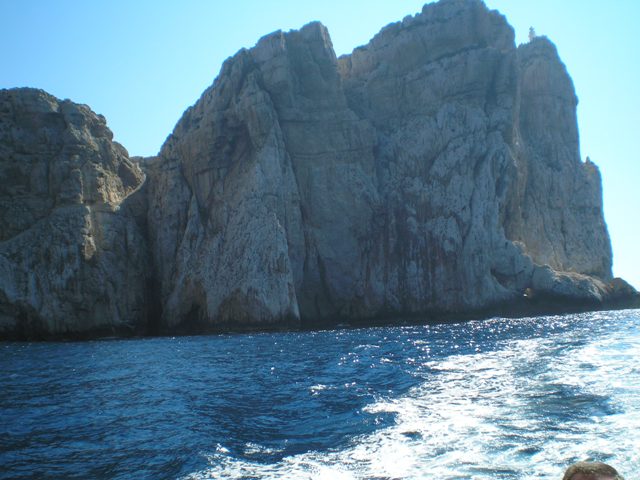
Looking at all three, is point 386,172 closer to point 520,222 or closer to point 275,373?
point 520,222

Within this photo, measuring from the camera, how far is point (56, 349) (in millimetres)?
37438

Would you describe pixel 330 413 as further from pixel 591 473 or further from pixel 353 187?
pixel 353 187

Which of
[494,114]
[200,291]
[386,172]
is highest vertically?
[494,114]

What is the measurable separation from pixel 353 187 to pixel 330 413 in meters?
43.7

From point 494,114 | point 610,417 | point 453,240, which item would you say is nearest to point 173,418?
point 610,417

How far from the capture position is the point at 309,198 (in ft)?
194

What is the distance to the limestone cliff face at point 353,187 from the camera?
53.4 meters

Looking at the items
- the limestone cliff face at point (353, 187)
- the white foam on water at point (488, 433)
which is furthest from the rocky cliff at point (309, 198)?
the white foam on water at point (488, 433)

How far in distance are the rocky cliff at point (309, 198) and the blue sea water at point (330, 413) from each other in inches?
836

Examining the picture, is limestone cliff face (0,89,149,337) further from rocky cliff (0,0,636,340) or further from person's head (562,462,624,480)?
person's head (562,462,624,480)

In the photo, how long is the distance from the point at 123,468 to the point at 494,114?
56.4m

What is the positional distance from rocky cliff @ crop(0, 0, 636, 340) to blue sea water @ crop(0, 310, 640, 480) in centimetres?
2124

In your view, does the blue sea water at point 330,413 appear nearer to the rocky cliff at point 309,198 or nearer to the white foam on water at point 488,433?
the white foam on water at point 488,433

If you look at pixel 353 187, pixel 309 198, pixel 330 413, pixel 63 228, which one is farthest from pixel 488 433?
pixel 353 187
